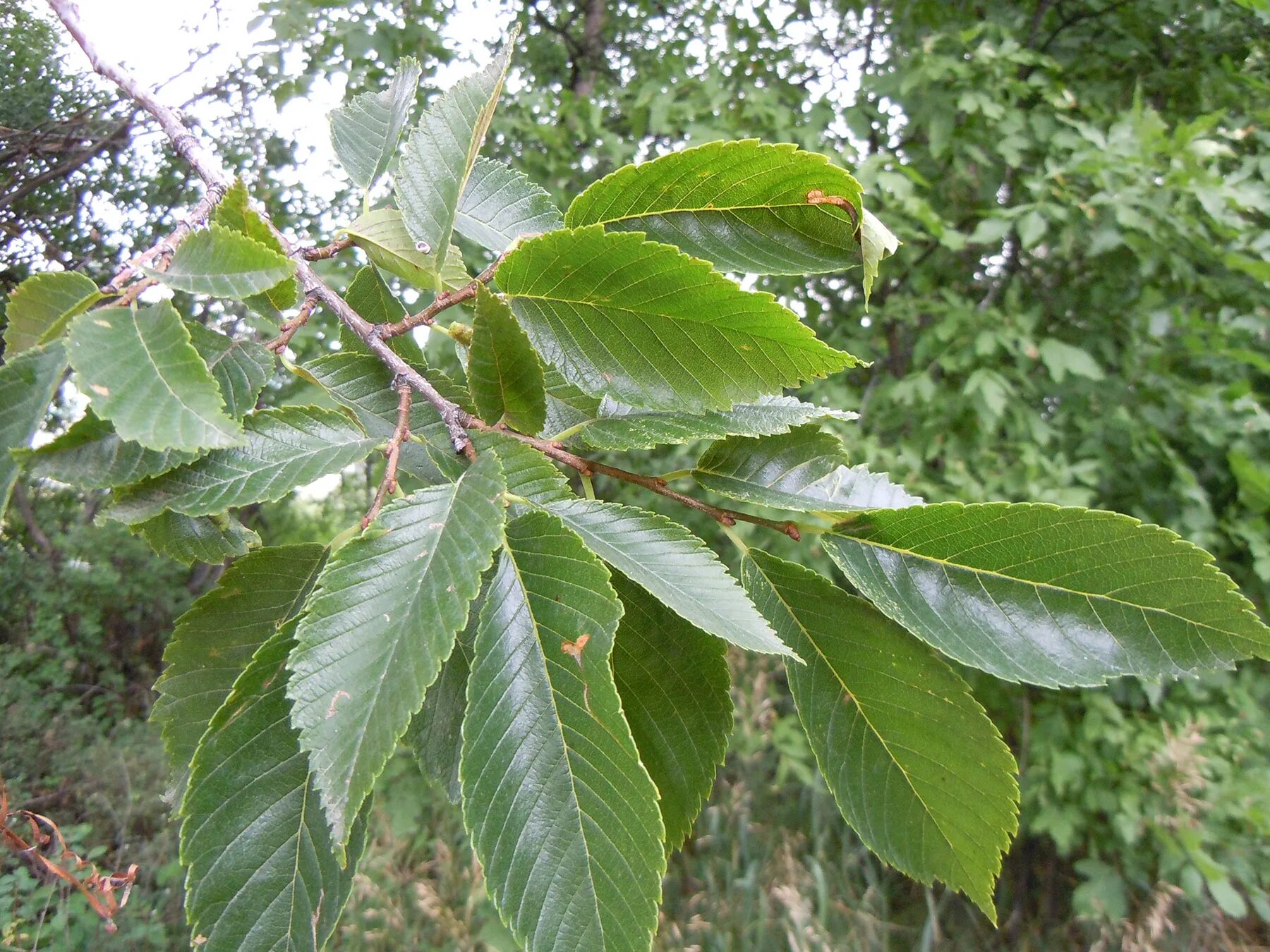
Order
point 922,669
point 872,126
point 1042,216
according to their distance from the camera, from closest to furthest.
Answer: point 922,669 → point 1042,216 → point 872,126

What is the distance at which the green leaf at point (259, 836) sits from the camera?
36cm

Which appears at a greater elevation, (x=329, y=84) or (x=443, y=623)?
(x=329, y=84)

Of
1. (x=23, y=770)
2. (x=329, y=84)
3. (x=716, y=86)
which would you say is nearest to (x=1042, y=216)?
(x=716, y=86)

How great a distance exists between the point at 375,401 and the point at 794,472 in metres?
0.26

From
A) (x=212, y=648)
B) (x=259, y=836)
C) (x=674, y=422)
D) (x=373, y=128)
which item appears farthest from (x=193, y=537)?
(x=373, y=128)

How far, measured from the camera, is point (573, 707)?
368mm

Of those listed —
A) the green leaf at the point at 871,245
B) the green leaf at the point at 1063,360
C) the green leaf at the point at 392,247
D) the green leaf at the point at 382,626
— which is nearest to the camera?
the green leaf at the point at 382,626

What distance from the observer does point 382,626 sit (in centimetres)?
35

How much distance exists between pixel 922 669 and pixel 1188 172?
177 centimetres

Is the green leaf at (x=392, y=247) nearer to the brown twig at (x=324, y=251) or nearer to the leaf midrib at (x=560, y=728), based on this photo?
the brown twig at (x=324, y=251)

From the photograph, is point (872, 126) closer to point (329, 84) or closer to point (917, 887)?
point (329, 84)

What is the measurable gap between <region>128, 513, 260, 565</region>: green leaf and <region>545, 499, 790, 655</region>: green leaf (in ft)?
0.62

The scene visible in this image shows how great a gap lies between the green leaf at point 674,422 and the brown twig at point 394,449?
87 millimetres

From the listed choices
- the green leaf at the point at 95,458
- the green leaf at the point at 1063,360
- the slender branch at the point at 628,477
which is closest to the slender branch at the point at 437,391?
the slender branch at the point at 628,477
